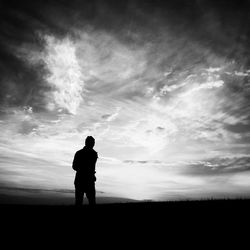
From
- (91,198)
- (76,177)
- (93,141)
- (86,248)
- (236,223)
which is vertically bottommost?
(86,248)

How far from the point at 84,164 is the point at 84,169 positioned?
0.20 meters

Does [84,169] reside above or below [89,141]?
below

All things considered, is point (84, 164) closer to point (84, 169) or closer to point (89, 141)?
point (84, 169)

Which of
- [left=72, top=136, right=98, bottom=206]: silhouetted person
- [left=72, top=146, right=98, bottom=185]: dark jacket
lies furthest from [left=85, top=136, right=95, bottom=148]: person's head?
[left=72, top=146, right=98, bottom=185]: dark jacket

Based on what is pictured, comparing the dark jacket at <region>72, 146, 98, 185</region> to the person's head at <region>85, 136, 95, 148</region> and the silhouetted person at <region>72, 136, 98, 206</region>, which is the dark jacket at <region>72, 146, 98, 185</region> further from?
the person's head at <region>85, 136, 95, 148</region>

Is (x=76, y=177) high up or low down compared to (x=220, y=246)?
up

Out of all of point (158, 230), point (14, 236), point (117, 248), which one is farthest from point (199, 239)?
point (14, 236)

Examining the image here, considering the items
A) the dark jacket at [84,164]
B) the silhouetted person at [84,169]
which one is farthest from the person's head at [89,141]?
the dark jacket at [84,164]

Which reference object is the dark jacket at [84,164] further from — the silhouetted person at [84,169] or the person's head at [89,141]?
the person's head at [89,141]

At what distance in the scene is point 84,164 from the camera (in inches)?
347

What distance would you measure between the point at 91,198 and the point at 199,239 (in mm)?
4835

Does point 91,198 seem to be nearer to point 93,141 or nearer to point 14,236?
point 93,141

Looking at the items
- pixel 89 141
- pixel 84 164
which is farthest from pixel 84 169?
pixel 89 141

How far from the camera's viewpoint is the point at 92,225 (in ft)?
22.8
